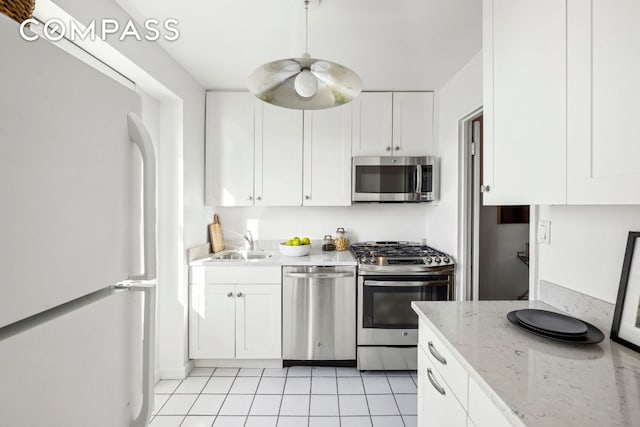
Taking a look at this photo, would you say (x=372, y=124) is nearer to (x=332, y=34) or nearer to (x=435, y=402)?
(x=332, y=34)

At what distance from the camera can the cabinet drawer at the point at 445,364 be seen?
0.99m

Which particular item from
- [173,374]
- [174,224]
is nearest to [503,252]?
[174,224]

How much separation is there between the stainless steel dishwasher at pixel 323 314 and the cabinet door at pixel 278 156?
0.76m

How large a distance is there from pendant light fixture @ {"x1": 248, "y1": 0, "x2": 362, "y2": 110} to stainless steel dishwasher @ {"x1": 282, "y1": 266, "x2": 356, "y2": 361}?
4.52 feet

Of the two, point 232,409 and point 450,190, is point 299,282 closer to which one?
point 232,409

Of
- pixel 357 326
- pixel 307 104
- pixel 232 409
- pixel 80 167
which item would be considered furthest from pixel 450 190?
pixel 80 167

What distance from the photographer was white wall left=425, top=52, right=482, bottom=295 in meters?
2.22

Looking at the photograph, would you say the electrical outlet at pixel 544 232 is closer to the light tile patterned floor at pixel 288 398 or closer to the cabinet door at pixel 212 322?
the light tile patterned floor at pixel 288 398

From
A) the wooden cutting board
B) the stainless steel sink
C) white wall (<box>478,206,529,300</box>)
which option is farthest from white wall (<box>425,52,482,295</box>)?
the wooden cutting board

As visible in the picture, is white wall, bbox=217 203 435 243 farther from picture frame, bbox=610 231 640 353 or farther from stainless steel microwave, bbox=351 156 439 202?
picture frame, bbox=610 231 640 353

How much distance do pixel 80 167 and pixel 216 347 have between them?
2.26m

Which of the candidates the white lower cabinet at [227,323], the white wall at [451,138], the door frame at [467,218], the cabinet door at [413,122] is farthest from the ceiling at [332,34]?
the white lower cabinet at [227,323]

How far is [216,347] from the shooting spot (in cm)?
254

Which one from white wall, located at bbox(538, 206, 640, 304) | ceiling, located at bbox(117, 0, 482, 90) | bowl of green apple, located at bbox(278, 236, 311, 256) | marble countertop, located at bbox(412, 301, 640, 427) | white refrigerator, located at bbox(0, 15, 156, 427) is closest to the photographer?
white refrigerator, located at bbox(0, 15, 156, 427)
